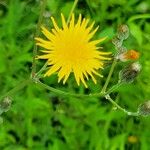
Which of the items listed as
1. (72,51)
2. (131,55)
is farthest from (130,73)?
(72,51)

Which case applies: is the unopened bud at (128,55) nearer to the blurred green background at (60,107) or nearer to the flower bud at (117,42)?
the flower bud at (117,42)

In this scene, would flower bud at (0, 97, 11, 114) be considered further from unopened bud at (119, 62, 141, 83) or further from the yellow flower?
unopened bud at (119, 62, 141, 83)

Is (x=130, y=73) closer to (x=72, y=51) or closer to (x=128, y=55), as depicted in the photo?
(x=128, y=55)

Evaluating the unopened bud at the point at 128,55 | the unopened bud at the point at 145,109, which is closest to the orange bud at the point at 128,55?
the unopened bud at the point at 128,55

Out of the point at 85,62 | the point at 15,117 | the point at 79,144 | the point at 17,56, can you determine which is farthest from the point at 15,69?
the point at 85,62

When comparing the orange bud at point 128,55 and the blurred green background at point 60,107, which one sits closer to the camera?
the orange bud at point 128,55

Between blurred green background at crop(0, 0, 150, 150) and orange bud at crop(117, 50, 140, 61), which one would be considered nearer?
orange bud at crop(117, 50, 140, 61)

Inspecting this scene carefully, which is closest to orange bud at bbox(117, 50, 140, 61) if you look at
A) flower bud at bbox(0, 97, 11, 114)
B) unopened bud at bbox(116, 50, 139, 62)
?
unopened bud at bbox(116, 50, 139, 62)

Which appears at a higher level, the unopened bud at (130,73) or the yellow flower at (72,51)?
the yellow flower at (72,51)
